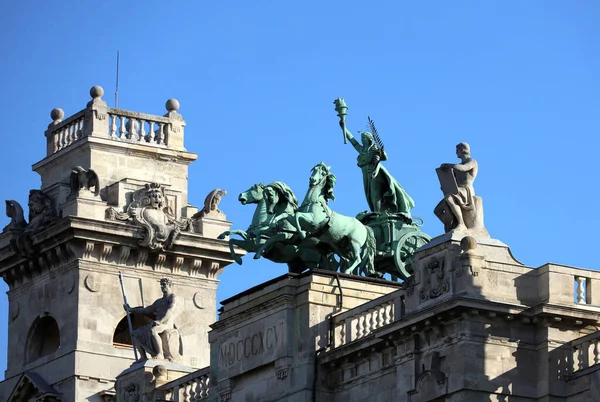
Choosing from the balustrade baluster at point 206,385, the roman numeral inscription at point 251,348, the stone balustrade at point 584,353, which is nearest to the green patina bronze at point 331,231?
the roman numeral inscription at point 251,348

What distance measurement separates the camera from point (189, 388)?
208 ft

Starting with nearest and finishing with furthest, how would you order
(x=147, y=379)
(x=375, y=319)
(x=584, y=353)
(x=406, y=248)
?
(x=584, y=353) < (x=375, y=319) < (x=406, y=248) < (x=147, y=379)

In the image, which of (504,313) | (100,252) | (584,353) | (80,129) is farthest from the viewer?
(80,129)

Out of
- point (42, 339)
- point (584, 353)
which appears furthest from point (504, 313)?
point (42, 339)

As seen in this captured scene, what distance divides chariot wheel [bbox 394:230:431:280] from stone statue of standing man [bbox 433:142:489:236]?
6.10m

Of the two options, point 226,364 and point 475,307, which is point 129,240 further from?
point 475,307

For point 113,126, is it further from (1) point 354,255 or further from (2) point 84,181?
(1) point 354,255

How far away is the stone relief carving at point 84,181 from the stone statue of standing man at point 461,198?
68.1ft

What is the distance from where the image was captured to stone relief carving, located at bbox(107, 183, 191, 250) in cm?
7338

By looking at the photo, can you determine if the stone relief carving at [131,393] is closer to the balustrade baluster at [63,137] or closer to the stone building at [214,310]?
the stone building at [214,310]

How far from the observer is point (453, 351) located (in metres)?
52.8

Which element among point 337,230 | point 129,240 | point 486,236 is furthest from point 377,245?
point 129,240

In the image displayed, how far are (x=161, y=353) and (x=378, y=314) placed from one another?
462 inches

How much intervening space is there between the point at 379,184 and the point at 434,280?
844cm
